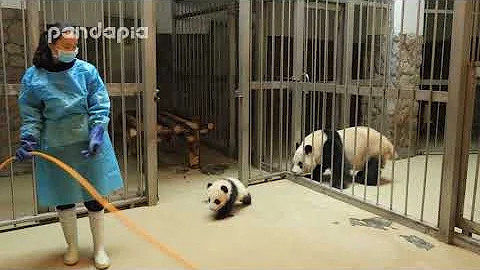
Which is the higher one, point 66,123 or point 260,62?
point 260,62

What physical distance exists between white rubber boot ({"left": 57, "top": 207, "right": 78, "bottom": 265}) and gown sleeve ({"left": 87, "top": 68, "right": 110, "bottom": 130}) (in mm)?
549

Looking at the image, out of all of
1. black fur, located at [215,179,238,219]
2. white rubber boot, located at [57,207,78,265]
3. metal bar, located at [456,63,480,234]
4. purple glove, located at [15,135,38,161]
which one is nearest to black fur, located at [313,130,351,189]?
black fur, located at [215,179,238,219]

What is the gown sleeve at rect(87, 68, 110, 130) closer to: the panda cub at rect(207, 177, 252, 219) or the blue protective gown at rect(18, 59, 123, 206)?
the blue protective gown at rect(18, 59, 123, 206)

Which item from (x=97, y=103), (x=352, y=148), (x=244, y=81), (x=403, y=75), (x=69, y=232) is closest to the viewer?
(x=97, y=103)

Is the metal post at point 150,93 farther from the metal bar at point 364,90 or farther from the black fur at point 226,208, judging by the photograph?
the metal bar at point 364,90

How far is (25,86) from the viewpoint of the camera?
232cm

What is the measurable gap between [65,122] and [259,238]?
1404 millimetres

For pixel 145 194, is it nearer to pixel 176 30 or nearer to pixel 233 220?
pixel 233 220

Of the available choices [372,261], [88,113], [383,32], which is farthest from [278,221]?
[383,32]

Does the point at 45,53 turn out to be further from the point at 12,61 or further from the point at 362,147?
the point at 362,147

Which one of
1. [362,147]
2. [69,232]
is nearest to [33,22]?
[69,232]

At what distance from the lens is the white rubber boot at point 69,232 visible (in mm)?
2492

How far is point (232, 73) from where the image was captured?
519cm

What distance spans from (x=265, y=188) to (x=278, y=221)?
2.83ft
